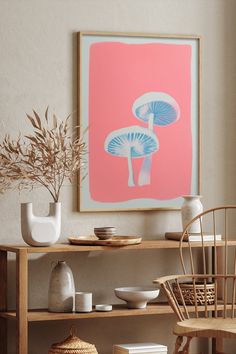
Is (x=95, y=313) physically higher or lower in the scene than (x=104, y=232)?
lower

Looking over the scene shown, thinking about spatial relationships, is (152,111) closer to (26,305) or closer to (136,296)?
(136,296)

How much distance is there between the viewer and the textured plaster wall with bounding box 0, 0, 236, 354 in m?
4.83

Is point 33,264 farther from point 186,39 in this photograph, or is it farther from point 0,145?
point 186,39

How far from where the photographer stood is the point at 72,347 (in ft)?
15.0

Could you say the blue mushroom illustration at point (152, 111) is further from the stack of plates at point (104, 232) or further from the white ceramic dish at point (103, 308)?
the white ceramic dish at point (103, 308)

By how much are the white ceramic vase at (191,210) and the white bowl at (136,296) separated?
42cm

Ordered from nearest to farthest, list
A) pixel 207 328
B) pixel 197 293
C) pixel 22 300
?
1. pixel 207 328
2. pixel 22 300
3. pixel 197 293

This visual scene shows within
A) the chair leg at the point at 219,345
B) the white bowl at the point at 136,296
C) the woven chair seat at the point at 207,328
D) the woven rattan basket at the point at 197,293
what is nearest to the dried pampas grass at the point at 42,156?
the white bowl at the point at 136,296

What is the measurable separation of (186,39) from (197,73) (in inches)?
8.4

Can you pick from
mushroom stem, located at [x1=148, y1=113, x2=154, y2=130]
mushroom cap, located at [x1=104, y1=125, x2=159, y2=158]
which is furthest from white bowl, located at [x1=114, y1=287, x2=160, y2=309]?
mushroom stem, located at [x1=148, y1=113, x2=154, y2=130]

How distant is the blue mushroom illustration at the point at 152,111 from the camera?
5.07 meters

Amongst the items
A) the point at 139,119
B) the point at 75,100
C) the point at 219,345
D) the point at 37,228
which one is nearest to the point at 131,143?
the point at 139,119

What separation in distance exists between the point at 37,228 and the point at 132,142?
0.84 meters

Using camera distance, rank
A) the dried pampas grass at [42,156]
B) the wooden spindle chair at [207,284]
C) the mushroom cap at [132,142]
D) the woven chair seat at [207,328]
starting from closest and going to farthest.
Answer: the woven chair seat at [207,328], the wooden spindle chair at [207,284], the dried pampas grass at [42,156], the mushroom cap at [132,142]
